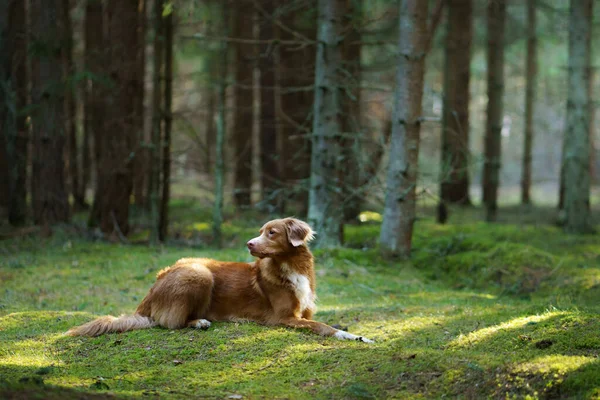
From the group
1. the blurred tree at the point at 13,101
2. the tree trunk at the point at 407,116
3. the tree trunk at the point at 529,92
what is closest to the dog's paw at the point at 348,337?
the tree trunk at the point at 407,116

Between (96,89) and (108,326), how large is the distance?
12194 millimetres

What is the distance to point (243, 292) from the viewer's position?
8094mm

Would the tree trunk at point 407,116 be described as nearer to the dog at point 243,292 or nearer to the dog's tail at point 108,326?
the dog at point 243,292

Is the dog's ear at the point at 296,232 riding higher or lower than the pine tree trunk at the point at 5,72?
lower

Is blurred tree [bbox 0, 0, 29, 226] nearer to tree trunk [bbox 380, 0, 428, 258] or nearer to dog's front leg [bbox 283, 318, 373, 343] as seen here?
tree trunk [bbox 380, 0, 428, 258]

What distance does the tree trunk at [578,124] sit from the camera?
653 inches

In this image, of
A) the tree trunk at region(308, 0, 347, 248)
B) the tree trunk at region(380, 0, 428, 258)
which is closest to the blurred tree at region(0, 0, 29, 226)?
the tree trunk at region(308, 0, 347, 248)

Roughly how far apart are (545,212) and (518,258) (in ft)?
45.5

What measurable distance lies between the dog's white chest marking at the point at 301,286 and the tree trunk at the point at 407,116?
17.5 feet

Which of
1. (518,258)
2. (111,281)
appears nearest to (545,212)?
(518,258)

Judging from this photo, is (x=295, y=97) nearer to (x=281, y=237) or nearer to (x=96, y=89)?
(x=96, y=89)

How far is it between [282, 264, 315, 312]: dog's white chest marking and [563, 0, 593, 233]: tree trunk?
11.1m

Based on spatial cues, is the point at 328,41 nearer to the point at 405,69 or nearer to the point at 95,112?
the point at 405,69

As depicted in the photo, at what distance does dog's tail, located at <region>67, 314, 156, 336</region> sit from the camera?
25.2ft
